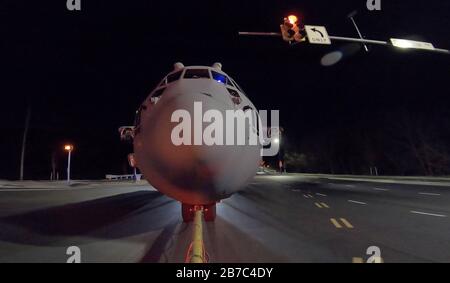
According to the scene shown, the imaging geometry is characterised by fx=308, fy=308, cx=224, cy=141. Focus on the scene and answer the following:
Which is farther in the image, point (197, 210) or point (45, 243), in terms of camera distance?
point (45, 243)

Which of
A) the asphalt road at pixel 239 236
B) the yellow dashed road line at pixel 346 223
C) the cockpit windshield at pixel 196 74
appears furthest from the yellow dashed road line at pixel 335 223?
the cockpit windshield at pixel 196 74

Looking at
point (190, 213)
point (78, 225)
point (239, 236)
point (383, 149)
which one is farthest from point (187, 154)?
point (383, 149)

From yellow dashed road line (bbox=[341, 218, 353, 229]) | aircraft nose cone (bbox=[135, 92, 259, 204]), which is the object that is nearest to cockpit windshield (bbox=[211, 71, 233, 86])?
aircraft nose cone (bbox=[135, 92, 259, 204])

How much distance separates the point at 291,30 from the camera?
11602 mm

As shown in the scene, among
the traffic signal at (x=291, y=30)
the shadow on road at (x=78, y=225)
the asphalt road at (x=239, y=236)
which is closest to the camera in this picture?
the asphalt road at (x=239, y=236)

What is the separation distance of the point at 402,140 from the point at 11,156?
67.2 m

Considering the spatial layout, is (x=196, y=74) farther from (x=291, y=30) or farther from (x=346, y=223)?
(x=291, y=30)

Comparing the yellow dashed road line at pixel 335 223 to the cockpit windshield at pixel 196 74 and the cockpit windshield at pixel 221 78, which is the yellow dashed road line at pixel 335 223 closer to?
the cockpit windshield at pixel 221 78

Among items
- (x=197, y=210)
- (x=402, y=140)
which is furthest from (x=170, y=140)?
(x=402, y=140)

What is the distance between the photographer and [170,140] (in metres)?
3.39

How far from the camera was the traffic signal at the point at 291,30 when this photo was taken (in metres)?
11.5

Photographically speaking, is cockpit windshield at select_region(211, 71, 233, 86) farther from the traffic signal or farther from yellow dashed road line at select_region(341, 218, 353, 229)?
the traffic signal

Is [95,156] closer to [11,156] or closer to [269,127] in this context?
[11,156]
